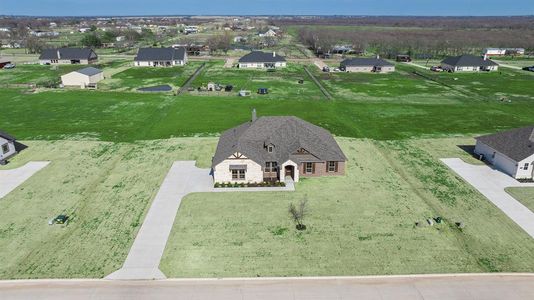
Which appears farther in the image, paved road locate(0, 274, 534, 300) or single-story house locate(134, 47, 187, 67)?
single-story house locate(134, 47, 187, 67)

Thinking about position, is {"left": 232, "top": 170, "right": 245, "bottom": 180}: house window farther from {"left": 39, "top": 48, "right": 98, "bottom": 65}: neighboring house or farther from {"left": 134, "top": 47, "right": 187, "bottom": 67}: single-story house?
{"left": 39, "top": 48, "right": 98, "bottom": 65}: neighboring house

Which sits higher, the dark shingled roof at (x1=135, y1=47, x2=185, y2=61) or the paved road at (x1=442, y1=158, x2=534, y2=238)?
the dark shingled roof at (x1=135, y1=47, x2=185, y2=61)

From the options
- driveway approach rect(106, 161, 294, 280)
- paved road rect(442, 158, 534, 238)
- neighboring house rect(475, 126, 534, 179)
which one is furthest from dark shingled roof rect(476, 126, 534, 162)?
driveway approach rect(106, 161, 294, 280)

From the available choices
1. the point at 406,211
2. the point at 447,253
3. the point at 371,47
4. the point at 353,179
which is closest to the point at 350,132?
the point at 353,179

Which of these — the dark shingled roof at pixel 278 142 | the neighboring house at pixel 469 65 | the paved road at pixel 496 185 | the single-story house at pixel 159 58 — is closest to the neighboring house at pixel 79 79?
the single-story house at pixel 159 58

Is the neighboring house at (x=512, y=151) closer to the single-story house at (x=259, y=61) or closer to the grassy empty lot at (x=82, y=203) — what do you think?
the grassy empty lot at (x=82, y=203)

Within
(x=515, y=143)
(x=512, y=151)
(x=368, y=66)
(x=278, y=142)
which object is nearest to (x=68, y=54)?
(x=368, y=66)

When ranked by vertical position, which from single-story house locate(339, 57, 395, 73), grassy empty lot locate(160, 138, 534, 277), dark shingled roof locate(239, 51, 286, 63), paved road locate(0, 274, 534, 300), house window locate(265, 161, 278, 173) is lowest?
paved road locate(0, 274, 534, 300)
